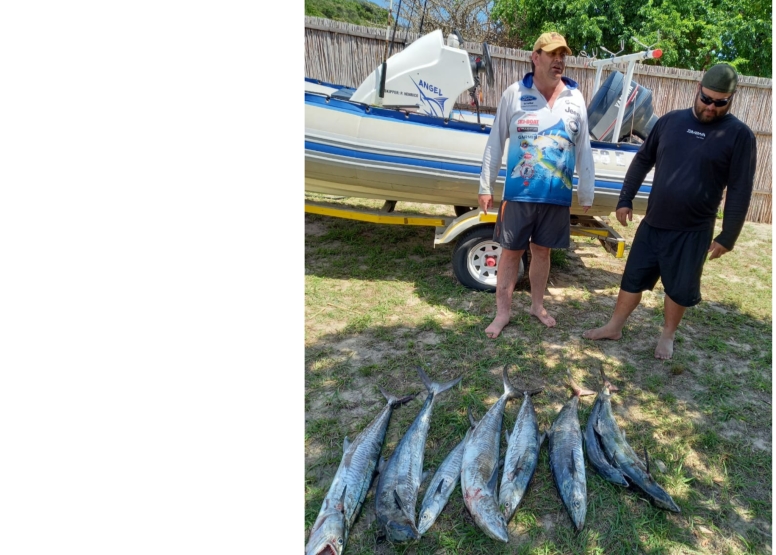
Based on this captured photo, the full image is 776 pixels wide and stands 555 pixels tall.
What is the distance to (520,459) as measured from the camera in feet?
7.58

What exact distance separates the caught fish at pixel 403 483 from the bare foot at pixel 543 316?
1651 mm

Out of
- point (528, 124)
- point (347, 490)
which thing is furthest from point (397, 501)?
point (528, 124)

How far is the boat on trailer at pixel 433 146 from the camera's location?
4.30 meters

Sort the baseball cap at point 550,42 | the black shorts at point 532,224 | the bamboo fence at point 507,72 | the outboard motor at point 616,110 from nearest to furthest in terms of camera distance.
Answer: the baseball cap at point 550,42
the black shorts at point 532,224
the outboard motor at point 616,110
the bamboo fence at point 507,72

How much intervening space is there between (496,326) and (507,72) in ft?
19.1

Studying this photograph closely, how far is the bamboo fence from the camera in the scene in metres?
7.61

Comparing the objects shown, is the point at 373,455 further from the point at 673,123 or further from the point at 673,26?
the point at 673,26

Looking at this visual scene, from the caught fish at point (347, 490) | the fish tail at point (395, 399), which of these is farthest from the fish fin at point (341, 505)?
the fish tail at point (395, 399)

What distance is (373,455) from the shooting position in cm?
234

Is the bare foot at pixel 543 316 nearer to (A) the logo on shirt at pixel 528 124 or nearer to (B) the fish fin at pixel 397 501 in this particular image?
(A) the logo on shirt at pixel 528 124

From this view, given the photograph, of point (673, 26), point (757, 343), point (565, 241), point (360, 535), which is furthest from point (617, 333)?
point (673, 26)

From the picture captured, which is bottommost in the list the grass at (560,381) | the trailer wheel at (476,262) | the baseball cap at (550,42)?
the grass at (560,381)

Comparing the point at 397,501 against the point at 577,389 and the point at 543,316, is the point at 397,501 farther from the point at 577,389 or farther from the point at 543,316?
the point at 543,316

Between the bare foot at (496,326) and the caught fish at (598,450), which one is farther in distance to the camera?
the bare foot at (496,326)
